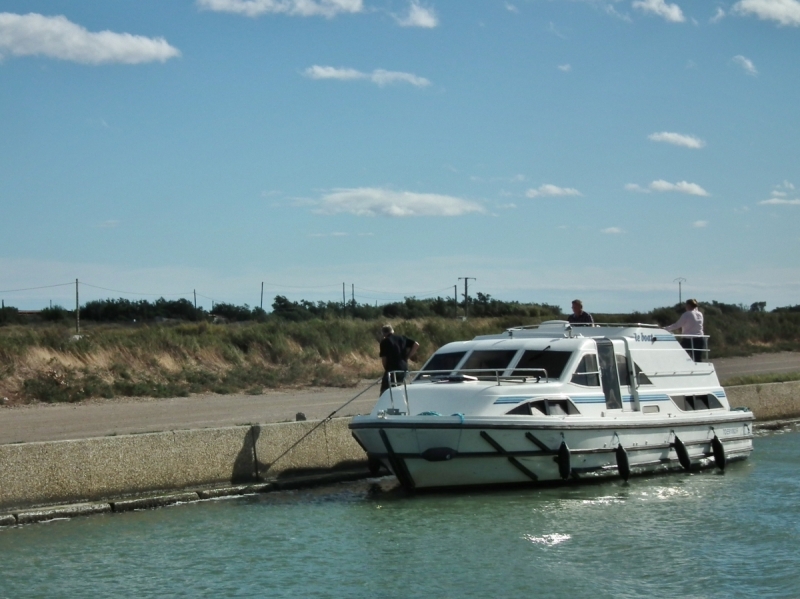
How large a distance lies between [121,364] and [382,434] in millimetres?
14265

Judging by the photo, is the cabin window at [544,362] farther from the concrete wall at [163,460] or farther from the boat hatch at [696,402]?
the concrete wall at [163,460]

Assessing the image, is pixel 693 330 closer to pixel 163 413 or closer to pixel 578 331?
pixel 578 331

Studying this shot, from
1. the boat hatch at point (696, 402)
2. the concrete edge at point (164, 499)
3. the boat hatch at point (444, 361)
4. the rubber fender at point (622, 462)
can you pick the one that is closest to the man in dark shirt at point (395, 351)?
the boat hatch at point (444, 361)

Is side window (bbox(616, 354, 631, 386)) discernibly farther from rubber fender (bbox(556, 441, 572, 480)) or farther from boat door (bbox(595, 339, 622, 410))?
rubber fender (bbox(556, 441, 572, 480))

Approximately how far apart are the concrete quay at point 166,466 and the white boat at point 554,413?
0.98 m

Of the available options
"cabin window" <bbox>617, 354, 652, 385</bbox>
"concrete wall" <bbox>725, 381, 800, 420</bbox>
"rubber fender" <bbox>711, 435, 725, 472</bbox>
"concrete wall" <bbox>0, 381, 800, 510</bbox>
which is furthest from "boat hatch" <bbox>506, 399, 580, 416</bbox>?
"concrete wall" <bbox>725, 381, 800, 420</bbox>

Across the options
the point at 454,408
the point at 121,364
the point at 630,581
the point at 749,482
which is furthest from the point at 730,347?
the point at 630,581

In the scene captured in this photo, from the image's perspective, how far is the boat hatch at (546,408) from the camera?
49.5ft

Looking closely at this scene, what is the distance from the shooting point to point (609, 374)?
16797 mm

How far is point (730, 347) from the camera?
159ft

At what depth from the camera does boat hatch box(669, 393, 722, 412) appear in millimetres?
17902

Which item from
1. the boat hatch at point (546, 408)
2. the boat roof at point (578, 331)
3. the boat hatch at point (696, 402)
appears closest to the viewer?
the boat hatch at point (546, 408)

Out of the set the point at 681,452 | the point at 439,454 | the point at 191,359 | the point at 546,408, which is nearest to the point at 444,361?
the point at 546,408

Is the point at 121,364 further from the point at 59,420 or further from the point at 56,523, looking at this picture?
the point at 56,523
